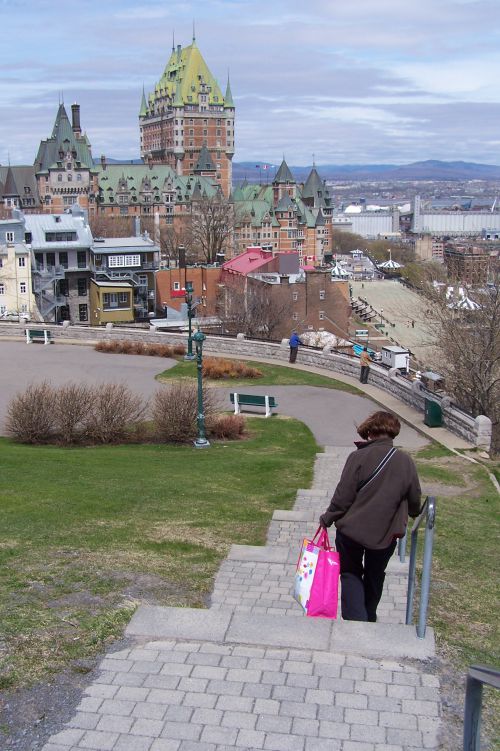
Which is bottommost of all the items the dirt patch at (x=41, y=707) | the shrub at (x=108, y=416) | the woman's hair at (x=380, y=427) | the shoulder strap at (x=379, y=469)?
the shrub at (x=108, y=416)

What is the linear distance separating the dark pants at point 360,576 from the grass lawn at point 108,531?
1.69m

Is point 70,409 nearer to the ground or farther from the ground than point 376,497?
nearer to the ground

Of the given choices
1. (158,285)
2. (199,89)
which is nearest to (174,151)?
(199,89)

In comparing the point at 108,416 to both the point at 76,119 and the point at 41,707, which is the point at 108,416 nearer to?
the point at 41,707

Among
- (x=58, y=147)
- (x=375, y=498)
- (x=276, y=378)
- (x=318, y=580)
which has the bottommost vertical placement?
(x=276, y=378)

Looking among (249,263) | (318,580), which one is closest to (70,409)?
(318,580)

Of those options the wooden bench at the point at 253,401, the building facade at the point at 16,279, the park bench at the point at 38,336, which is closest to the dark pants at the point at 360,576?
the wooden bench at the point at 253,401

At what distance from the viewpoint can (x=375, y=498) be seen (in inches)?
271

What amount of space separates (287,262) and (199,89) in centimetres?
9616

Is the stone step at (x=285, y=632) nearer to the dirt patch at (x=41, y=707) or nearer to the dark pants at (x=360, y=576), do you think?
the dark pants at (x=360, y=576)

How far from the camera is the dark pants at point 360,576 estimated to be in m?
7.02

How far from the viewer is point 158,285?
232ft

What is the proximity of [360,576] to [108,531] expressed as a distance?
433 cm

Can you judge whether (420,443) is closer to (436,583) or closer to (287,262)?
(436,583)
